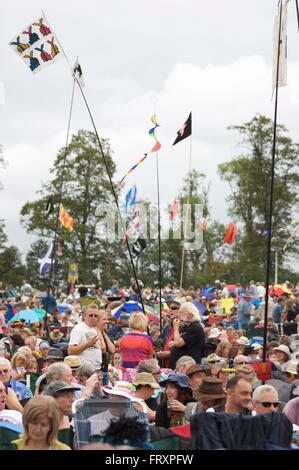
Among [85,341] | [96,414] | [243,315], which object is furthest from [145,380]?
[243,315]

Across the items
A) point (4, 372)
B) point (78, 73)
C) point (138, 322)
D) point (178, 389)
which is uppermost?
point (78, 73)

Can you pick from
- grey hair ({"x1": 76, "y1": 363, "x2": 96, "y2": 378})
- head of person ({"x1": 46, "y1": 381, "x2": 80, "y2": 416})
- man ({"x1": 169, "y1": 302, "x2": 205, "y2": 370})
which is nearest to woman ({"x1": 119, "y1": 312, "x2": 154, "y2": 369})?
man ({"x1": 169, "y1": 302, "x2": 205, "y2": 370})

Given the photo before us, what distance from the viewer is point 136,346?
10789mm

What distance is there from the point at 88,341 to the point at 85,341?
0.30m

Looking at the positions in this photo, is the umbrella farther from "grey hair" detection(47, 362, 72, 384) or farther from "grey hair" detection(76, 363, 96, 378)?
"grey hair" detection(47, 362, 72, 384)

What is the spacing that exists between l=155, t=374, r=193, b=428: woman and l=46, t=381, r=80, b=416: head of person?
96 cm

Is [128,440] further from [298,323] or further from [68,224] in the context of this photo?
[68,224]

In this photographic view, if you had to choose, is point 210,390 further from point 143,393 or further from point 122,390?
point 143,393

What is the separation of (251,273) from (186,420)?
2072 inches

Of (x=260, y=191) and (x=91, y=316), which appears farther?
(x=260, y=191)

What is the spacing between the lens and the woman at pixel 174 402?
759 cm

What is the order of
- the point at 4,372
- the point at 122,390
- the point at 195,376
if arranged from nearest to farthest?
1. the point at 122,390
2. the point at 4,372
3. the point at 195,376

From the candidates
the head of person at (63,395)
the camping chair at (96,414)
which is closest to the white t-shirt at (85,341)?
the head of person at (63,395)

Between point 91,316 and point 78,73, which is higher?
point 78,73
